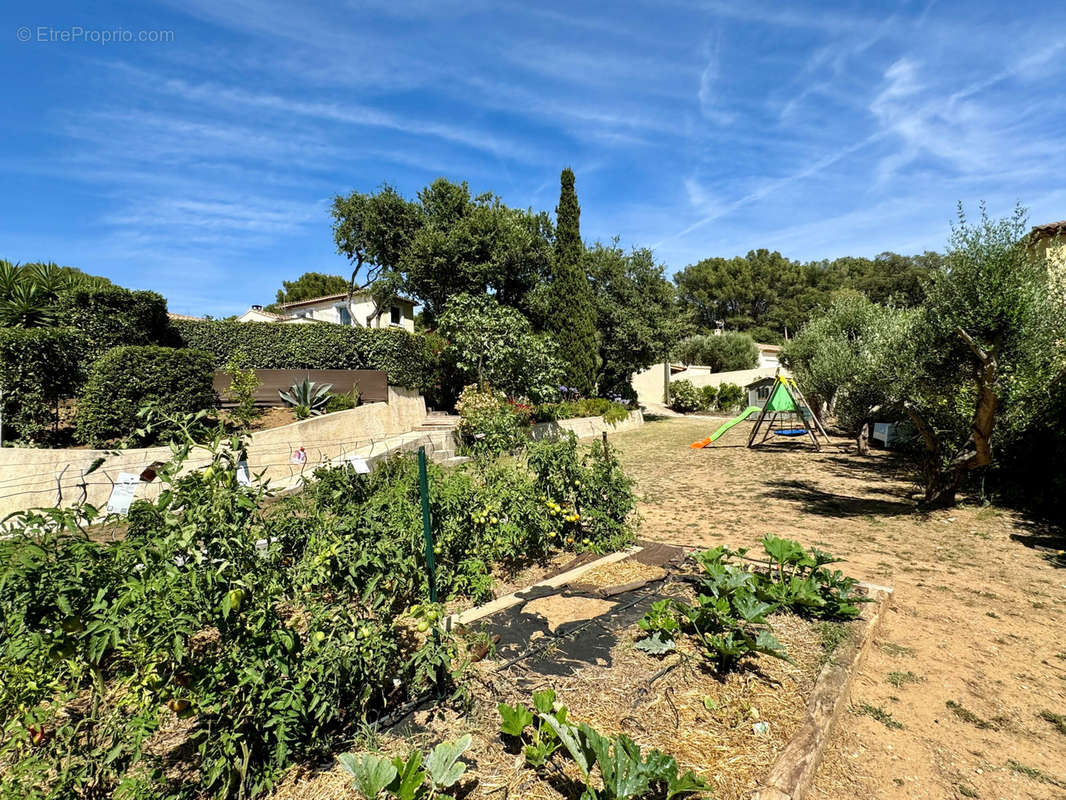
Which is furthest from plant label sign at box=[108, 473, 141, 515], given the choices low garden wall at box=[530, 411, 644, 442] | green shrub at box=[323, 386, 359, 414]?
low garden wall at box=[530, 411, 644, 442]

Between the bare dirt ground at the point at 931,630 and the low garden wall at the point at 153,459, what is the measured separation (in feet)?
14.0

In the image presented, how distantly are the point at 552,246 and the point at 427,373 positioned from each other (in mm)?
9002

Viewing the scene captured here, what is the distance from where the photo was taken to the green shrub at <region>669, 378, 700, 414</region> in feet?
97.2

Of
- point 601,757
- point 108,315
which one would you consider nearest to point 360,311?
point 108,315

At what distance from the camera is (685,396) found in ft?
97.3

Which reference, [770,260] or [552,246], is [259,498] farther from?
[770,260]

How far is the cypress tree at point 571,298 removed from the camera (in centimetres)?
2111

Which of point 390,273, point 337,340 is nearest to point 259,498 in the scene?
point 337,340

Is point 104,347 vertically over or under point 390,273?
under

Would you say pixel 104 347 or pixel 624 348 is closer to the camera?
pixel 104 347

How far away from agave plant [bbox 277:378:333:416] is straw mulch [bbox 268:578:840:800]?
1122 centimetres

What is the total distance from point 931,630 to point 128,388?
1193 cm

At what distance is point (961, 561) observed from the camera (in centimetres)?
593

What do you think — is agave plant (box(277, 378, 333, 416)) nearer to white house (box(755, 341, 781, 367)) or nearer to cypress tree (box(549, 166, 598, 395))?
cypress tree (box(549, 166, 598, 395))
